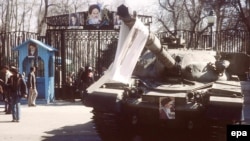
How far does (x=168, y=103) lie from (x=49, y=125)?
14.4 ft

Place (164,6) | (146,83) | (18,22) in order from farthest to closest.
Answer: (18,22) → (164,6) → (146,83)

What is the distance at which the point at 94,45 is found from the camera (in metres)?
20.0

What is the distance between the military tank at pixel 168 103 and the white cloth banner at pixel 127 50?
0.46 metres

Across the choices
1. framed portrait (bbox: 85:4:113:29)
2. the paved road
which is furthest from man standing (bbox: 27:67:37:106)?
framed portrait (bbox: 85:4:113:29)

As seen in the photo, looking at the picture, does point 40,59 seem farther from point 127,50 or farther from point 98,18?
point 127,50

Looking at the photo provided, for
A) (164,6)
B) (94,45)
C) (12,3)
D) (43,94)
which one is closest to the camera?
(43,94)

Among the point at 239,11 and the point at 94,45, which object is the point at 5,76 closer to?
the point at 94,45

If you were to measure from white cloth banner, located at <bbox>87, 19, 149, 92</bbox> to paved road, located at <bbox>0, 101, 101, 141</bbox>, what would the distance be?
10.8ft

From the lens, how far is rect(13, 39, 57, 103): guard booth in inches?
671

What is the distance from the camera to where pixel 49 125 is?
11.8m

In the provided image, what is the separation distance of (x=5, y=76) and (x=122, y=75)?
29.3 ft

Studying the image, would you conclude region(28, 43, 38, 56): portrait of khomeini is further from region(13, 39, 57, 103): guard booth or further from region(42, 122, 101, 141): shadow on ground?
region(42, 122, 101, 141): shadow on ground

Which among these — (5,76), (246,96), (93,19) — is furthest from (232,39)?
(5,76)

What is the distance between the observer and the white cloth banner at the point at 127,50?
275 inches
